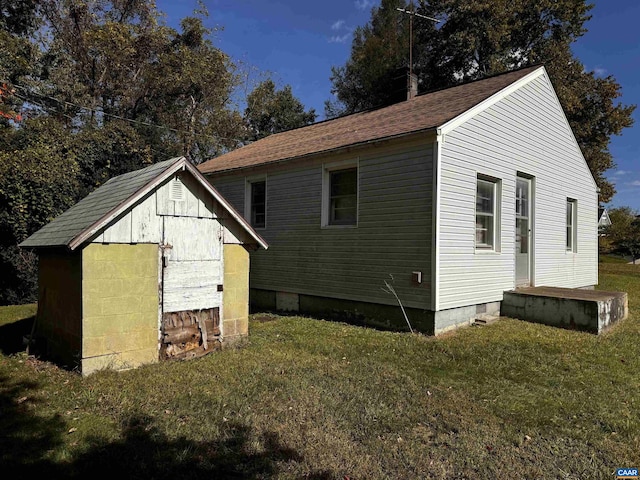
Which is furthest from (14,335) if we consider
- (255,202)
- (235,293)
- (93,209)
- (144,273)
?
(255,202)

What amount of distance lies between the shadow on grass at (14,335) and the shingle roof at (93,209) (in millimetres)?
1965

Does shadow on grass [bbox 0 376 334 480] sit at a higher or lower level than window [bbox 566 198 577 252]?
lower

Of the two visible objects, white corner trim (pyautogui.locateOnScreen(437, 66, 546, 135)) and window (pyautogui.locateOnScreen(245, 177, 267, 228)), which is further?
window (pyautogui.locateOnScreen(245, 177, 267, 228))

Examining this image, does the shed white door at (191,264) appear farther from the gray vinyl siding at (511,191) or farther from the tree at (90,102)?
the tree at (90,102)

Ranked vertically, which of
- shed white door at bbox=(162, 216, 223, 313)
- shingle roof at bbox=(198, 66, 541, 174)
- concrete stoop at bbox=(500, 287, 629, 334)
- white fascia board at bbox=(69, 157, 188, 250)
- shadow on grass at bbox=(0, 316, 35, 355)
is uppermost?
shingle roof at bbox=(198, 66, 541, 174)

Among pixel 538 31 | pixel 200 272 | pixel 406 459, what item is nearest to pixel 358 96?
pixel 538 31

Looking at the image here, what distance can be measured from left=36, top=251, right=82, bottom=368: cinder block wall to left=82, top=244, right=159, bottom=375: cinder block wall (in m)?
0.17

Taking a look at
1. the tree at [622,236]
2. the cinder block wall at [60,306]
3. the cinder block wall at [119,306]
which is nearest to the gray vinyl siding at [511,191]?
the cinder block wall at [119,306]

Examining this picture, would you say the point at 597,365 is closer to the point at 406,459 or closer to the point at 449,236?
the point at 449,236

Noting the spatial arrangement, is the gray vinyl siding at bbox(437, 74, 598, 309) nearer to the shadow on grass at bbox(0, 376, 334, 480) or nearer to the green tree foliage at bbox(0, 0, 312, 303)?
the shadow on grass at bbox(0, 376, 334, 480)

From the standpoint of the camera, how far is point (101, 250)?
227 inches

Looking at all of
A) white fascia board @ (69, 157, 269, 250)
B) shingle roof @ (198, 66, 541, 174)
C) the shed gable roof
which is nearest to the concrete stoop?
shingle roof @ (198, 66, 541, 174)

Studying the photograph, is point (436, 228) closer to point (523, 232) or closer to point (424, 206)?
point (424, 206)

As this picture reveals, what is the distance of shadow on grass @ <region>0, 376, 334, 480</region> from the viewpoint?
10.9 feet
